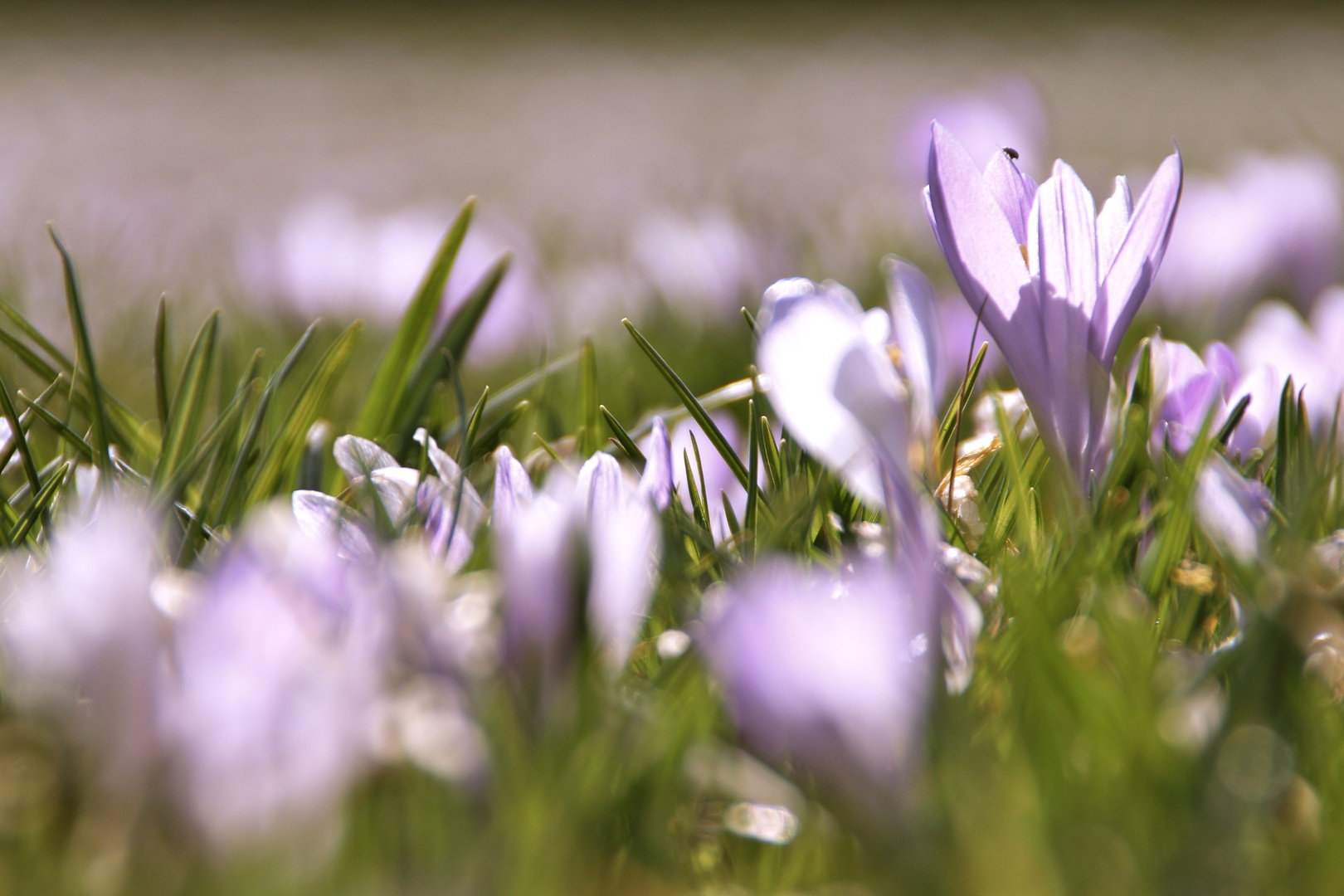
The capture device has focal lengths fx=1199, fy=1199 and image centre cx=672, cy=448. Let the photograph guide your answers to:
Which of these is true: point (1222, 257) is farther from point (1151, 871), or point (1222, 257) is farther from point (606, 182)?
point (606, 182)

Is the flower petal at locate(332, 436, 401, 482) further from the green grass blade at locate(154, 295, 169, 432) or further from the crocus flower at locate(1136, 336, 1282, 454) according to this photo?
the crocus flower at locate(1136, 336, 1282, 454)

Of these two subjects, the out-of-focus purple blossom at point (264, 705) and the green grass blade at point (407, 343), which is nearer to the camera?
the out-of-focus purple blossom at point (264, 705)

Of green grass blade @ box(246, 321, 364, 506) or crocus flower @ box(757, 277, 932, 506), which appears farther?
green grass blade @ box(246, 321, 364, 506)

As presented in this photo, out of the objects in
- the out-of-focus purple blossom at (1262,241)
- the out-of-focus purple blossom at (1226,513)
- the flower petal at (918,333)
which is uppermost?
the flower petal at (918,333)

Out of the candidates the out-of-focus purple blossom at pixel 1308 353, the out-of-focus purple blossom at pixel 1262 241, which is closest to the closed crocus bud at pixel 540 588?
the out-of-focus purple blossom at pixel 1308 353

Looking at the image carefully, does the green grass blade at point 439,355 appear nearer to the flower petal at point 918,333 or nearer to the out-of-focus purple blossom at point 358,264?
the flower petal at point 918,333

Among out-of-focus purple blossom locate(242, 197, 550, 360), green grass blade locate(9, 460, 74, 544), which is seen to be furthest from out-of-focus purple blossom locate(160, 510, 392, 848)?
out-of-focus purple blossom locate(242, 197, 550, 360)
